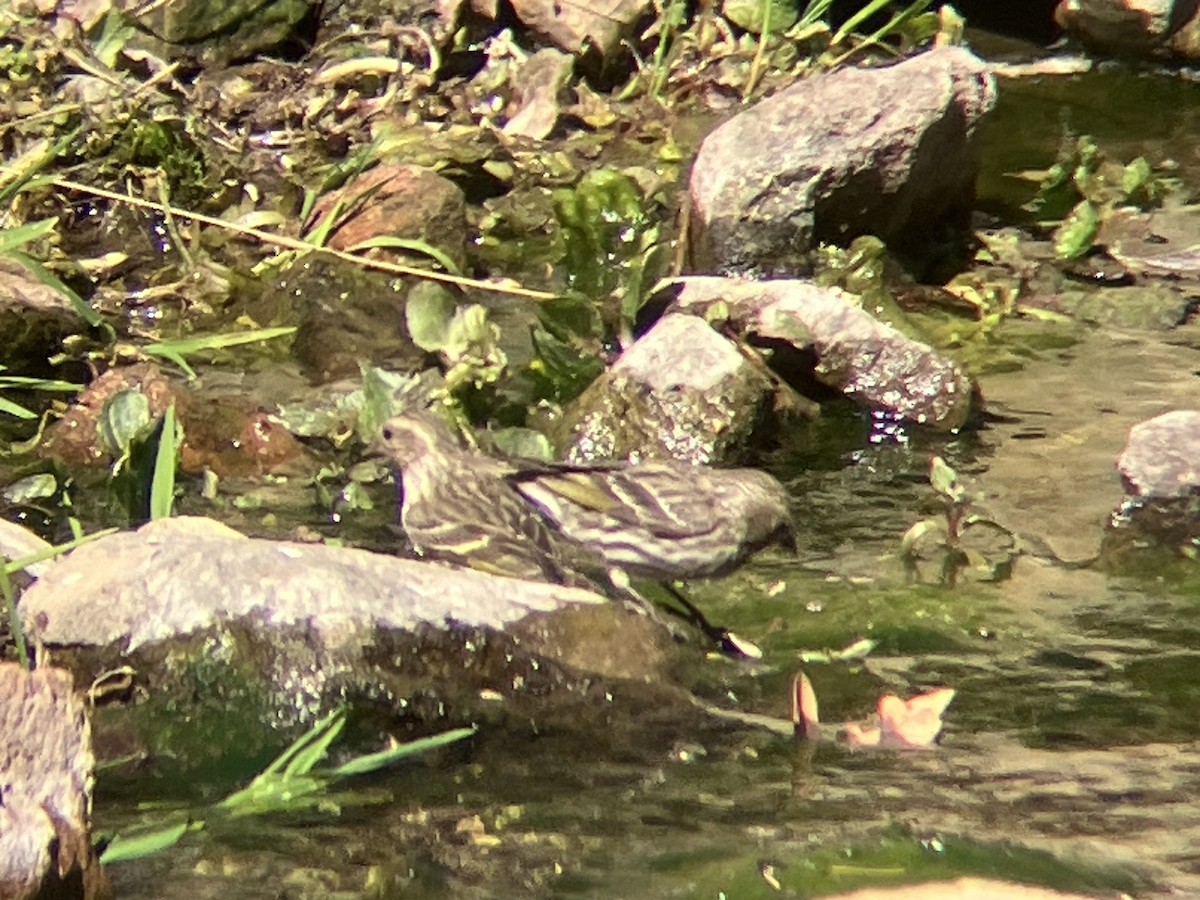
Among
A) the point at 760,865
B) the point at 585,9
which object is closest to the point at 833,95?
the point at 585,9

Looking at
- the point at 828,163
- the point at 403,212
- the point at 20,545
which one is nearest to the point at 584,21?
the point at 403,212

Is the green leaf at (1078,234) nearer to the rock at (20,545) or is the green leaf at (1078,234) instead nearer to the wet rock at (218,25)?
the wet rock at (218,25)

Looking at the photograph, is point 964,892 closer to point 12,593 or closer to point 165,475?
point 12,593

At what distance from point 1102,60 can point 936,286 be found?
3186 millimetres

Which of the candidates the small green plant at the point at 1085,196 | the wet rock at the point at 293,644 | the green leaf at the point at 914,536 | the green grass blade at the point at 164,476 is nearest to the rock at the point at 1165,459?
the green leaf at the point at 914,536

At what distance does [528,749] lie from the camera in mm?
4273

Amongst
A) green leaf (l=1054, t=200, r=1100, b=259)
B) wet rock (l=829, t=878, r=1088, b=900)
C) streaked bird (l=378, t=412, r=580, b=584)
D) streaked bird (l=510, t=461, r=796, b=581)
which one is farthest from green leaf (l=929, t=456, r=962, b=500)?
green leaf (l=1054, t=200, r=1100, b=259)

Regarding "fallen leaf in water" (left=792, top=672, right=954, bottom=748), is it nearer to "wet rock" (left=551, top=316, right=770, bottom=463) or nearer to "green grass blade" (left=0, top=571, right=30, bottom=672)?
"green grass blade" (left=0, top=571, right=30, bottom=672)

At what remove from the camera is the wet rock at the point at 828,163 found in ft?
24.0

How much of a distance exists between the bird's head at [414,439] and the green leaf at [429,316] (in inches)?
18.2

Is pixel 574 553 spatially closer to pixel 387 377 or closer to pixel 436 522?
pixel 436 522

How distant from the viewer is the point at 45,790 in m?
3.32

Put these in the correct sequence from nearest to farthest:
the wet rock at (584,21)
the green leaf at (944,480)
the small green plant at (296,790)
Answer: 1. the small green plant at (296,790)
2. the green leaf at (944,480)
3. the wet rock at (584,21)

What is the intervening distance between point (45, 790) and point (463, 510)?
227 centimetres
